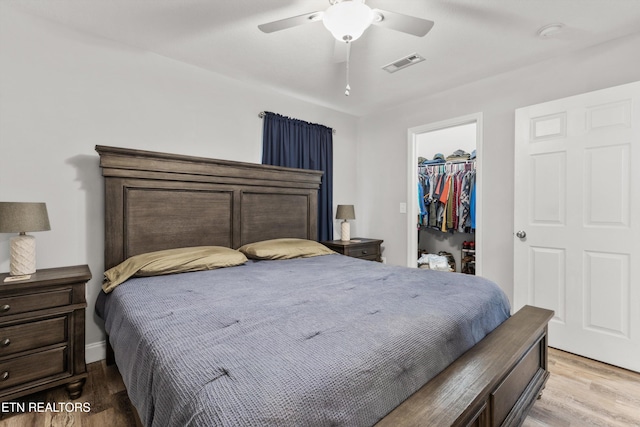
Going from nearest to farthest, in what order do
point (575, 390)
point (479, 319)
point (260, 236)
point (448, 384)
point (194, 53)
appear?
point (448, 384) → point (479, 319) → point (575, 390) → point (194, 53) → point (260, 236)

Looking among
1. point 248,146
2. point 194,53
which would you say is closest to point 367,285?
point 248,146

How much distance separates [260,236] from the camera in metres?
3.15

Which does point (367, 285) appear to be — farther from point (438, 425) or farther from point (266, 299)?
point (438, 425)

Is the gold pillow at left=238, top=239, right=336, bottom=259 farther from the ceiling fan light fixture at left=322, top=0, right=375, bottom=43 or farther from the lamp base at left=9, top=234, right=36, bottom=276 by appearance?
the ceiling fan light fixture at left=322, top=0, right=375, bottom=43

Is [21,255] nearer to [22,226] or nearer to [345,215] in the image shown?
[22,226]

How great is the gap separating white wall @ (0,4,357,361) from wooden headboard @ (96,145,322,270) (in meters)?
0.21

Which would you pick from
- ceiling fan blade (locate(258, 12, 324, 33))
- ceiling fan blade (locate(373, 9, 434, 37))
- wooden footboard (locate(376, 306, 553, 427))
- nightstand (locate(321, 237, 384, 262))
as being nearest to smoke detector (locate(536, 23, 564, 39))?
ceiling fan blade (locate(373, 9, 434, 37))

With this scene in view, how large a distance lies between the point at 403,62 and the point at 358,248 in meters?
2.04

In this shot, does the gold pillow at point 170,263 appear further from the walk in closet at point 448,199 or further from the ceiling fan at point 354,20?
the walk in closet at point 448,199

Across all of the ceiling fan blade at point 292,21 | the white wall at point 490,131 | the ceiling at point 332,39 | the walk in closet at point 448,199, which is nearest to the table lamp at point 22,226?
the ceiling at point 332,39

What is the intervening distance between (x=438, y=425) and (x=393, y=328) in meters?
0.36

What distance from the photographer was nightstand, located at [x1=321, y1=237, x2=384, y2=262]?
3.58 meters

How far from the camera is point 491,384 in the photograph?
116cm

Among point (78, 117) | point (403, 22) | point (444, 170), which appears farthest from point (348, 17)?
point (444, 170)
